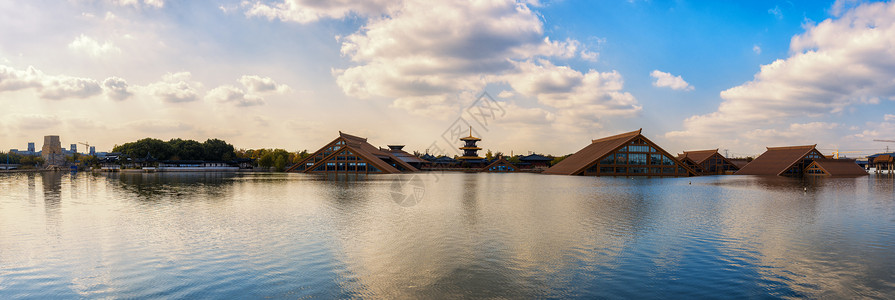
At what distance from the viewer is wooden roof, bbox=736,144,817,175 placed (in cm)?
10338

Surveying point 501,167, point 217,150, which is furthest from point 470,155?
point 217,150

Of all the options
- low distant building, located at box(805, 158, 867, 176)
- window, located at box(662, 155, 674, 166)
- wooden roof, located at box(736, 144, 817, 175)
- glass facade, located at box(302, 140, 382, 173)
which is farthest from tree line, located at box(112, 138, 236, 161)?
low distant building, located at box(805, 158, 867, 176)

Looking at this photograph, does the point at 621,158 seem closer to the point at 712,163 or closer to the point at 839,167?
the point at 712,163

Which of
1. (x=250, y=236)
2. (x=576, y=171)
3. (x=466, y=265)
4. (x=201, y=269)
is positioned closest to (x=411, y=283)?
(x=466, y=265)

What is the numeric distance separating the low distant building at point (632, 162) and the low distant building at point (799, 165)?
25.5 m

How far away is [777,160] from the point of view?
109188 millimetres

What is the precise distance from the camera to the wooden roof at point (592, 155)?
94688 mm

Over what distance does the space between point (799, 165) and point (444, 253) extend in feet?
417

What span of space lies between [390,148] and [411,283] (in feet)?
478

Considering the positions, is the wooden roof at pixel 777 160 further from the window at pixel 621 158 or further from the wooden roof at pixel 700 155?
the window at pixel 621 158

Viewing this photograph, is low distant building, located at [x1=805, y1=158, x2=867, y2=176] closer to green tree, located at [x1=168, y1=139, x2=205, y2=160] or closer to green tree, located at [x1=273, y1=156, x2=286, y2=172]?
green tree, located at [x1=273, y1=156, x2=286, y2=172]

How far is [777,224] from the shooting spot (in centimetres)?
2367

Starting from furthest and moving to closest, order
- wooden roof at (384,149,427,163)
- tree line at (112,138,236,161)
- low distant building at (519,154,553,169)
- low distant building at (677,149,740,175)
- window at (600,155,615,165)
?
low distant building at (519,154,553,169), wooden roof at (384,149,427,163), tree line at (112,138,236,161), low distant building at (677,149,740,175), window at (600,155,615,165)

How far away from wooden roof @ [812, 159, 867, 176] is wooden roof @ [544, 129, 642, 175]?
46.8m
